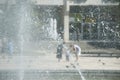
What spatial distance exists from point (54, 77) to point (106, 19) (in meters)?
25.1

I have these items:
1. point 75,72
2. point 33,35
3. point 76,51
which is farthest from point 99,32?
point 75,72

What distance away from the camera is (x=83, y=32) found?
37.8 meters

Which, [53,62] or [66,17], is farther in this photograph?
[66,17]

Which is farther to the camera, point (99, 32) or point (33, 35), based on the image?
point (99, 32)

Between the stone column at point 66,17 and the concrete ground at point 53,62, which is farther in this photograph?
the stone column at point 66,17

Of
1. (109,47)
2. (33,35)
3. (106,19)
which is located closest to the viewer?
(33,35)

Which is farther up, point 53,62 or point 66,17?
point 66,17

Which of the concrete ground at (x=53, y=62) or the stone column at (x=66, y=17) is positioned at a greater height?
the stone column at (x=66, y=17)

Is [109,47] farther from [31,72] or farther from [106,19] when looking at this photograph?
[31,72]

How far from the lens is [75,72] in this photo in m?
14.5

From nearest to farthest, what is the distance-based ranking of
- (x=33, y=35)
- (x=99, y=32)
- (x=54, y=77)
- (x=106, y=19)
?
(x=54, y=77) → (x=33, y=35) → (x=99, y=32) → (x=106, y=19)

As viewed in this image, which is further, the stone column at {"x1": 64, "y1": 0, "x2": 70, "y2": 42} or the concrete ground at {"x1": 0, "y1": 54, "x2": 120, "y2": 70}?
the stone column at {"x1": 64, "y1": 0, "x2": 70, "y2": 42}

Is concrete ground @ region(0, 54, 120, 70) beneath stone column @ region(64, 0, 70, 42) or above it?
beneath

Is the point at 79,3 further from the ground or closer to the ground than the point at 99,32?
further from the ground
